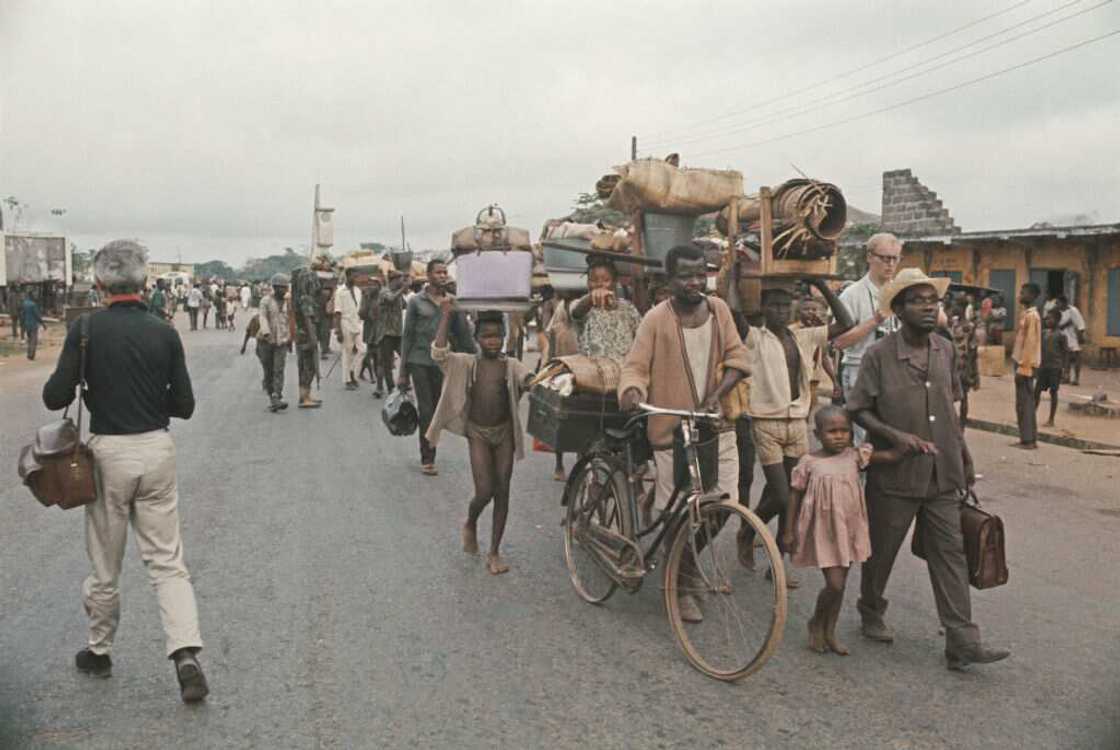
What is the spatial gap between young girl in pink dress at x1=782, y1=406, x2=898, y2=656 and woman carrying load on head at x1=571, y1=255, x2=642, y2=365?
186 cm

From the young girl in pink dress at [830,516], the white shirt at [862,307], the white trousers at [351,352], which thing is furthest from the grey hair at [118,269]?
the white trousers at [351,352]

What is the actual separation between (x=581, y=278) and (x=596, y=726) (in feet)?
13.9

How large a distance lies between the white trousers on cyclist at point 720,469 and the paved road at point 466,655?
0.68 m

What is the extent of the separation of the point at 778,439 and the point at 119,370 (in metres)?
3.72

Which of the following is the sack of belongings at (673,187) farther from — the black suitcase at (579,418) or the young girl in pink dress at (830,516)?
the young girl in pink dress at (830,516)

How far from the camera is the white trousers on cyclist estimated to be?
205 inches

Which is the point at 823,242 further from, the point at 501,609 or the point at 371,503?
the point at 371,503

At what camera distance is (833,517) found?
473 cm

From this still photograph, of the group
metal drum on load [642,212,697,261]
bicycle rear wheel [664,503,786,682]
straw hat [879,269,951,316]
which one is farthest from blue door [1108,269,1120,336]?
bicycle rear wheel [664,503,786,682]

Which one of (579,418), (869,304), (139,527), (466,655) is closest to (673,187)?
(869,304)

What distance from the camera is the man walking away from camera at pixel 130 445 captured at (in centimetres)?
418

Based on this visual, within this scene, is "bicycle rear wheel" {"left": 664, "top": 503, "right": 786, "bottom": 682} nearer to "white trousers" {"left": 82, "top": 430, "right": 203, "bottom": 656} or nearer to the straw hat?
the straw hat

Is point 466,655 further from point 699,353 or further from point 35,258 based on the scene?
point 35,258

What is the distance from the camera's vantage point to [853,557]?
4746 millimetres
